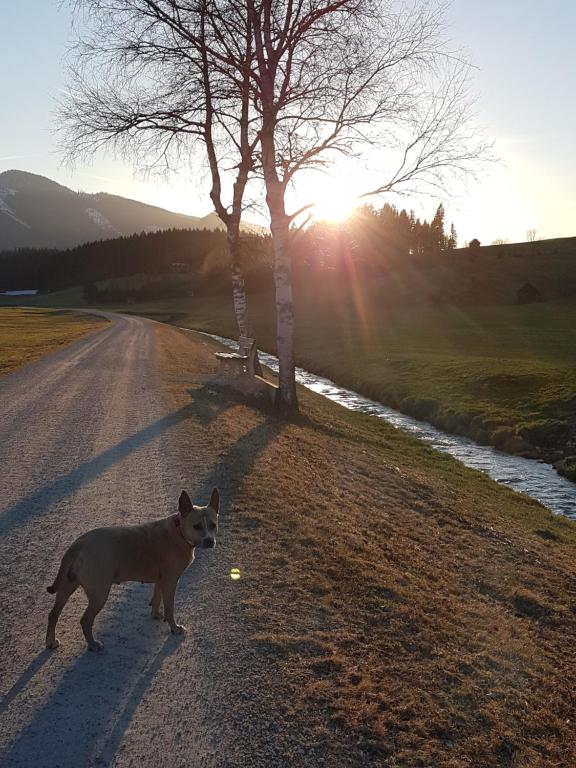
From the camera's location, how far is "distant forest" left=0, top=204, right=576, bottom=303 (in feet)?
318

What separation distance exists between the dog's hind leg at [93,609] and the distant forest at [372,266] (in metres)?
49.0

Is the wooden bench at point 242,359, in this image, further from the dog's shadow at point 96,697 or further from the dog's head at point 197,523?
Result: the dog's head at point 197,523

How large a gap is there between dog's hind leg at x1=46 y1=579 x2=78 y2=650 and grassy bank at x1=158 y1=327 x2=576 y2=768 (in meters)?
2.00

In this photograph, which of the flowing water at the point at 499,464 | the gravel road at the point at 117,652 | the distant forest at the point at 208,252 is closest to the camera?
the gravel road at the point at 117,652

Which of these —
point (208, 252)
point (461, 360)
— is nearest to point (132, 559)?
point (461, 360)

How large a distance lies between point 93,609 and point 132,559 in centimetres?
58

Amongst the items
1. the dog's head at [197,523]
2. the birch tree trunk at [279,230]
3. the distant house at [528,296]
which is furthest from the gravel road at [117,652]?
the distant house at [528,296]

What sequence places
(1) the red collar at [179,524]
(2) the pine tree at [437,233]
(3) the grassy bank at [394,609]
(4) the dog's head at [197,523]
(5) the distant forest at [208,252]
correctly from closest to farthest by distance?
(3) the grassy bank at [394,609], (4) the dog's head at [197,523], (1) the red collar at [179,524], (5) the distant forest at [208,252], (2) the pine tree at [437,233]

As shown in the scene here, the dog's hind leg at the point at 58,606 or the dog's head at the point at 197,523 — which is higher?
the dog's head at the point at 197,523

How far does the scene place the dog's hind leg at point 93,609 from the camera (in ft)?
18.1

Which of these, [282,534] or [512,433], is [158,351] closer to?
[512,433]

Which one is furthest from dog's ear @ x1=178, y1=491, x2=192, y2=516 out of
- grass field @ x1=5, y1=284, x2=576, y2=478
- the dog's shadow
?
grass field @ x1=5, y1=284, x2=576, y2=478

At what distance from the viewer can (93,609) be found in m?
5.62

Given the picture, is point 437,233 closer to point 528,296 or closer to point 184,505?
point 528,296
